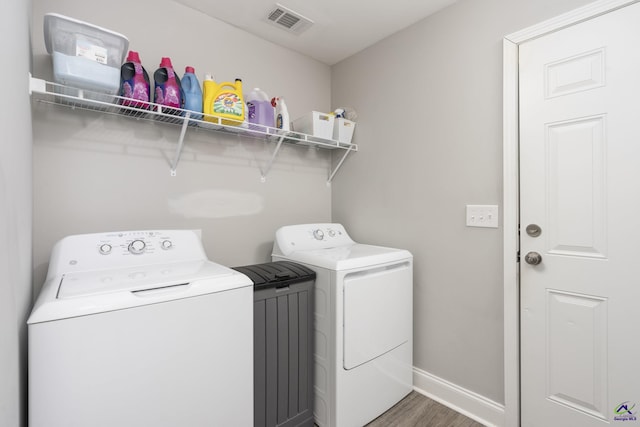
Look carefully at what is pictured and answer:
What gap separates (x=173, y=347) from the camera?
1080 mm

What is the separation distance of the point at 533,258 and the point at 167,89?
2106 mm

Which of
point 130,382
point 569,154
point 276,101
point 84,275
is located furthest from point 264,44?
point 130,382

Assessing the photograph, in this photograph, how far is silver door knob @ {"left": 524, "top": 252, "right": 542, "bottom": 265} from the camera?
1.52 meters

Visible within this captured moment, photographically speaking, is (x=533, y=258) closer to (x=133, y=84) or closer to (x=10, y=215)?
(x=10, y=215)

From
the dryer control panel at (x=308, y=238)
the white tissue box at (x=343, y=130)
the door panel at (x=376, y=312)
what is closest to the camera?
the door panel at (x=376, y=312)

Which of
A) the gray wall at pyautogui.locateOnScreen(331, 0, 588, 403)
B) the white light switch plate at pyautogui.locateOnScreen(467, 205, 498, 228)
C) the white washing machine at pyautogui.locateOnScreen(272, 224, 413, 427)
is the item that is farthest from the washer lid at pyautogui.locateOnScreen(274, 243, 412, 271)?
the white light switch plate at pyautogui.locateOnScreen(467, 205, 498, 228)

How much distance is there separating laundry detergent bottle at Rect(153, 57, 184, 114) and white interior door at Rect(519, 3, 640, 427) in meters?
1.83

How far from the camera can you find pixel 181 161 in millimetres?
1840

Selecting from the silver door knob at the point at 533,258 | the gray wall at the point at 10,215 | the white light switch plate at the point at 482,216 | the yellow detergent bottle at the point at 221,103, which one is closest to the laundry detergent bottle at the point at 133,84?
the yellow detergent bottle at the point at 221,103

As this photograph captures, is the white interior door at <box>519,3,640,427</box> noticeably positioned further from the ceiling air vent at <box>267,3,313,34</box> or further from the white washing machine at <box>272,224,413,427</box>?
the ceiling air vent at <box>267,3,313,34</box>

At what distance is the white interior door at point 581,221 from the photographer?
129cm

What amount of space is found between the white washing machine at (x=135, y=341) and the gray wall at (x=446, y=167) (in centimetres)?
125

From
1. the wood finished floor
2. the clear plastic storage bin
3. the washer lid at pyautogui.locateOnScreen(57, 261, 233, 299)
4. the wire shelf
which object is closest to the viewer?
the washer lid at pyautogui.locateOnScreen(57, 261, 233, 299)

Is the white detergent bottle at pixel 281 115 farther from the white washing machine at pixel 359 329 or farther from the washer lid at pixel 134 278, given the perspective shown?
the washer lid at pixel 134 278
